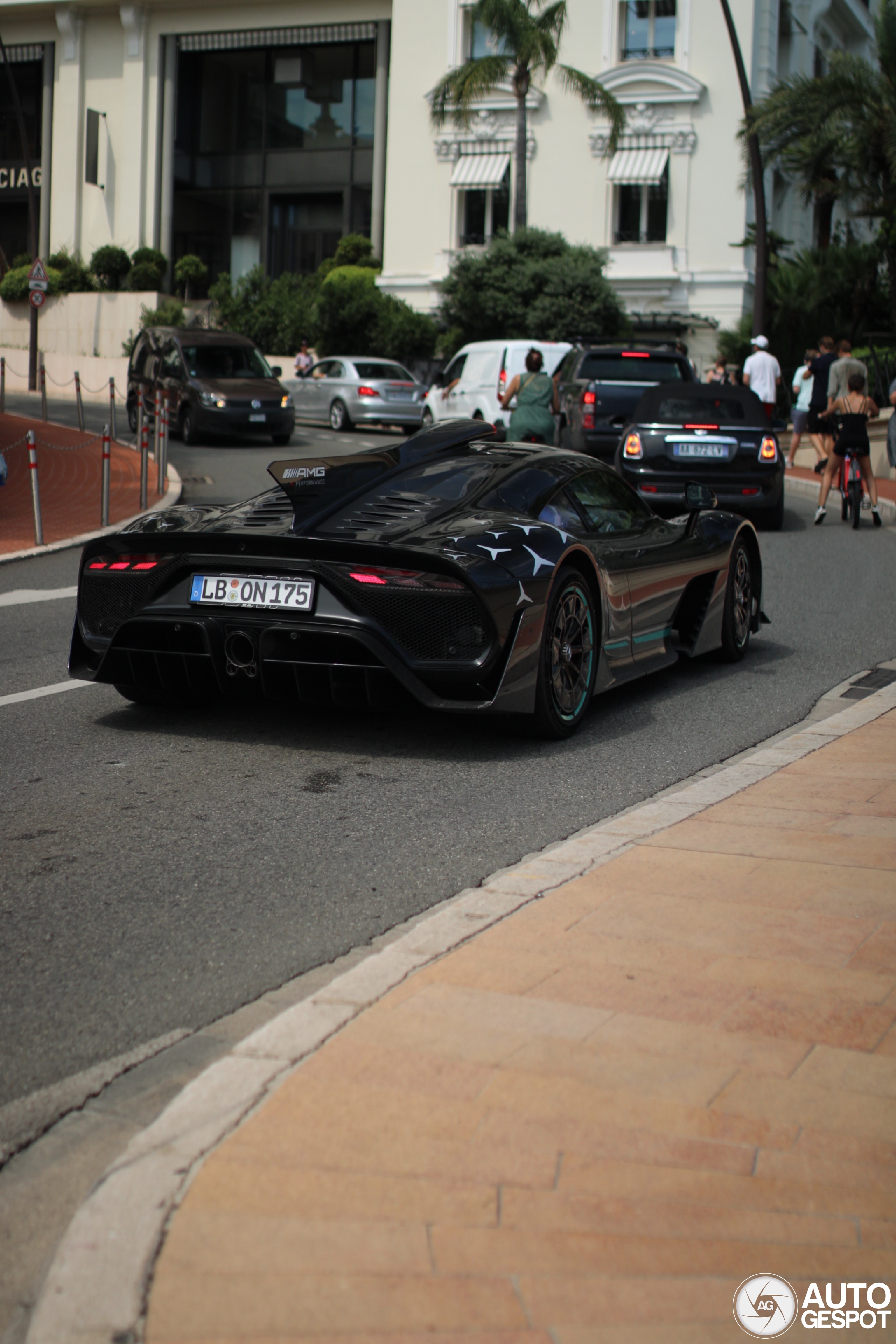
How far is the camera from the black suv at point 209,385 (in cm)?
2492

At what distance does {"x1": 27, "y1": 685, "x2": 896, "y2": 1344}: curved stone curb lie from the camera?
7.36ft

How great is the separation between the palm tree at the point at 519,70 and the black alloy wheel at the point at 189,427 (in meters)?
15.9

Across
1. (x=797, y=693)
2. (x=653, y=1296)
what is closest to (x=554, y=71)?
(x=797, y=693)

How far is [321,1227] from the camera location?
242 centimetres

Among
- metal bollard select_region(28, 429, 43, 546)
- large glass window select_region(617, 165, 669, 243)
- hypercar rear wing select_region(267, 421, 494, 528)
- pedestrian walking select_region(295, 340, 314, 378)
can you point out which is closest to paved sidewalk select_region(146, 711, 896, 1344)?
hypercar rear wing select_region(267, 421, 494, 528)

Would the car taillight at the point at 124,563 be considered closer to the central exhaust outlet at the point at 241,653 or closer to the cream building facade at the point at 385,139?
the central exhaust outlet at the point at 241,653

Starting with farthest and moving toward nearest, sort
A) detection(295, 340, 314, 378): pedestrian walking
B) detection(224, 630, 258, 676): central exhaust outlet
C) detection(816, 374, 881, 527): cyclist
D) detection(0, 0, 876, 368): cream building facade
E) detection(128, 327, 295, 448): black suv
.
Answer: detection(0, 0, 876, 368): cream building facade < detection(295, 340, 314, 378): pedestrian walking < detection(128, 327, 295, 448): black suv < detection(816, 374, 881, 527): cyclist < detection(224, 630, 258, 676): central exhaust outlet

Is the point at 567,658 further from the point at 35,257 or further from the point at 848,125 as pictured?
the point at 35,257

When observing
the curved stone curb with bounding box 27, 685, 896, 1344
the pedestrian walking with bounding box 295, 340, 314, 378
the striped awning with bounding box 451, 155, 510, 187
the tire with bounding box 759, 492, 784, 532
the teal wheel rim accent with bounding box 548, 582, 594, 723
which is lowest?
the curved stone curb with bounding box 27, 685, 896, 1344

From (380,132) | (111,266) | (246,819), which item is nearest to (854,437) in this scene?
(246,819)

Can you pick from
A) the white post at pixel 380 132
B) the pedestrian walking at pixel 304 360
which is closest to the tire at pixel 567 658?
the pedestrian walking at pixel 304 360

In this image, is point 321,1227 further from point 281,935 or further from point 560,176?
point 560,176

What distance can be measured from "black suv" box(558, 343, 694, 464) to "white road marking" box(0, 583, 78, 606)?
7.79m

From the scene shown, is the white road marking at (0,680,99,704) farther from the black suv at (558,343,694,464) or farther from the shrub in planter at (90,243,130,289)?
the shrub in planter at (90,243,130,289)
